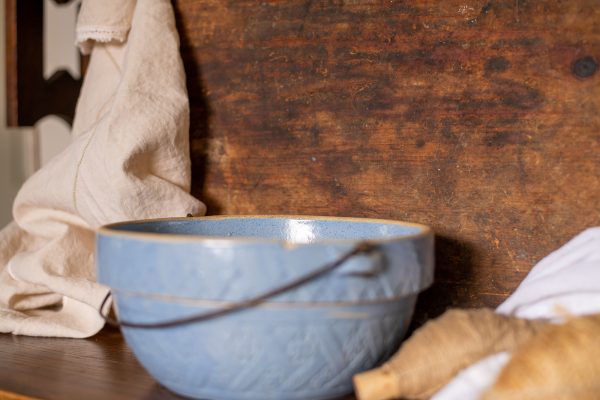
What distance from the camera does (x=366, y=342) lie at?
0.52 m

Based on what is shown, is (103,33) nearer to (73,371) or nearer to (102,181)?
(102,181)

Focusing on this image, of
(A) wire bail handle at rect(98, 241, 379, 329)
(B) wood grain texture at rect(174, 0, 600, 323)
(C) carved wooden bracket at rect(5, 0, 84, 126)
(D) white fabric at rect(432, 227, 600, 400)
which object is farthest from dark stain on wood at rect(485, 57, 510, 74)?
(C) carved wooden bracket at rect(5, 0, 84, 126)

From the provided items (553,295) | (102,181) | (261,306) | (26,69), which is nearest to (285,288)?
(261,306)

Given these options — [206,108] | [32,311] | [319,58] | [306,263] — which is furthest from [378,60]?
[32,311]

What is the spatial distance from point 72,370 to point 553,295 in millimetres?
425

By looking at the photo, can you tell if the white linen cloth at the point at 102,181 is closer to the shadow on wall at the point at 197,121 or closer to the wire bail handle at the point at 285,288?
the shadow on wall at the point at 197,121

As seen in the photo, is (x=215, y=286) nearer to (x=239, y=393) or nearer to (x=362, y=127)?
(x=239, y=393)

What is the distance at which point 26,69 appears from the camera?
3.23 feet

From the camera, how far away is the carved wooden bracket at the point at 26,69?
98cm

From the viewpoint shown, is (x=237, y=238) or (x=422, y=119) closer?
(x=237, y=238)

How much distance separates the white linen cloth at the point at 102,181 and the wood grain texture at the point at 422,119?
0.20ft

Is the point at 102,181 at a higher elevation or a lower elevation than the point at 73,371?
higher

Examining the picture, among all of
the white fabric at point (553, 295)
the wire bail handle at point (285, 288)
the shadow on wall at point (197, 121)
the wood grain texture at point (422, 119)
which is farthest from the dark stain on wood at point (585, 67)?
the shadow on wall at point (197, 121)

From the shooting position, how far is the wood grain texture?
67 centimetres
